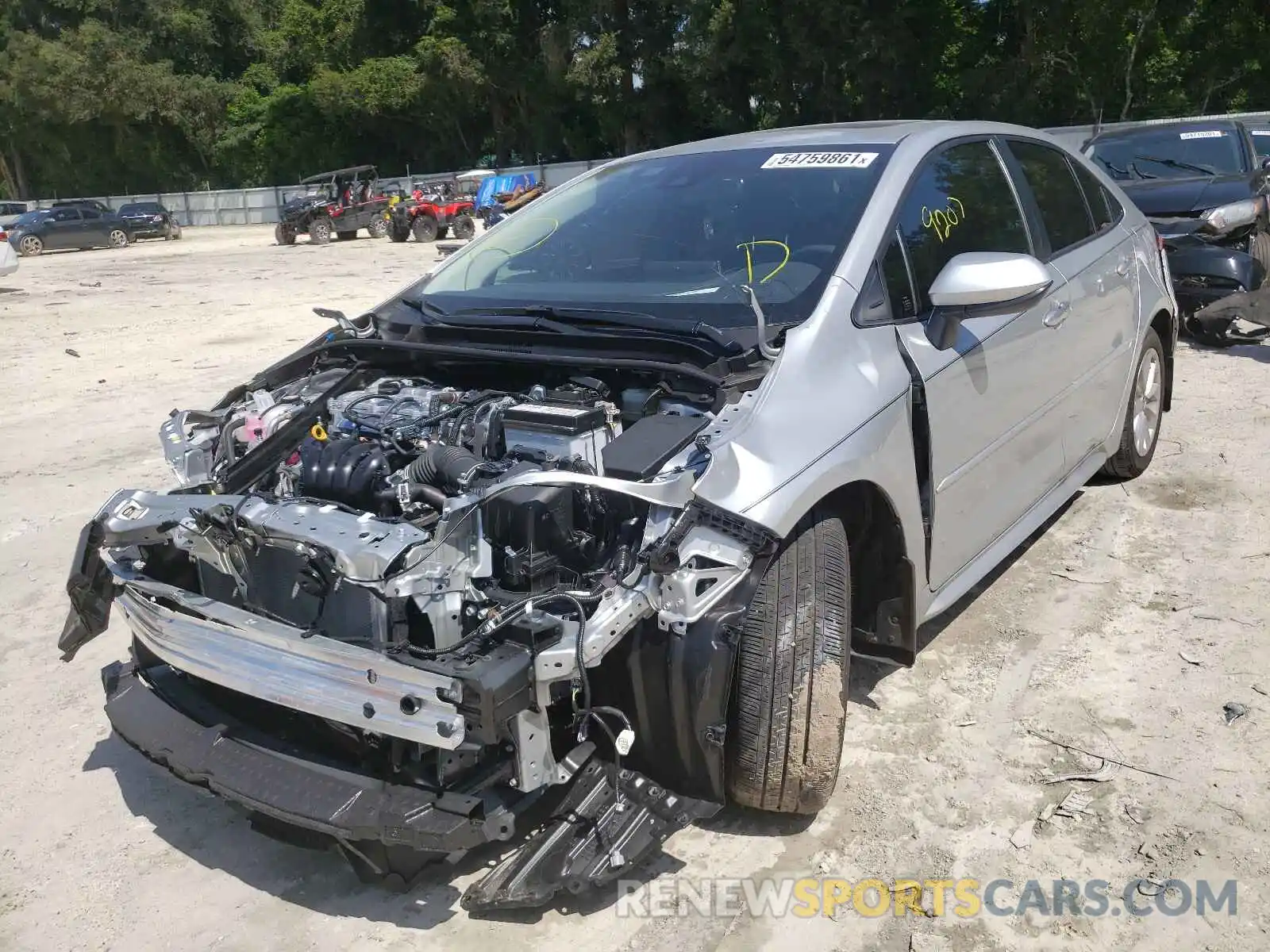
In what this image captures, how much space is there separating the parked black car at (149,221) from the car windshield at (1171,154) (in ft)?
101

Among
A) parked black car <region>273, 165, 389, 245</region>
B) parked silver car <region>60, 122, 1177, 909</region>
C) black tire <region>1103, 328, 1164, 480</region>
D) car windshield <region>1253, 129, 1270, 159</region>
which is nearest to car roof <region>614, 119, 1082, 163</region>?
parked silver car <region>60, 122, 1177, 909</region>

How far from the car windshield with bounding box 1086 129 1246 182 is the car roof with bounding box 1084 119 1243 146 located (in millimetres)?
21

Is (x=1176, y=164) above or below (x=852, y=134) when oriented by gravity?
below

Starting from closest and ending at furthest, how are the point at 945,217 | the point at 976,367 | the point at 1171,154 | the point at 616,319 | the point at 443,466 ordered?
the point at 443,466
the point at 616,319
the point at 976,367
the point at 945,217
the point at 1171,154

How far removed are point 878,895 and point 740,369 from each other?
1.40 m

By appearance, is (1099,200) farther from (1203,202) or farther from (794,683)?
(1203,202)

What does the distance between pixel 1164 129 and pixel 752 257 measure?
26.9 feet

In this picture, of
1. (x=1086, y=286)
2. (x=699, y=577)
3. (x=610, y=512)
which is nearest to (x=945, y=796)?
(x=699, y=577)

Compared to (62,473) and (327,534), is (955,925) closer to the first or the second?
(327,534)

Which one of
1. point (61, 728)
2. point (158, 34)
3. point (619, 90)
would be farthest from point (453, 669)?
point (158, 34)

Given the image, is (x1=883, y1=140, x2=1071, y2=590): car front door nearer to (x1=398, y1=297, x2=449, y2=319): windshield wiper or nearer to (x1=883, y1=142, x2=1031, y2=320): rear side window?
(x1=883, y1=142, x2=1031, y2=320): rear side window

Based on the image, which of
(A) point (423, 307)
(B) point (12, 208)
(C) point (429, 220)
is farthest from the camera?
(B) point (12, 208)

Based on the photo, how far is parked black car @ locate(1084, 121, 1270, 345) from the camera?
8.05 meters

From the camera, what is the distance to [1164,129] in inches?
382
